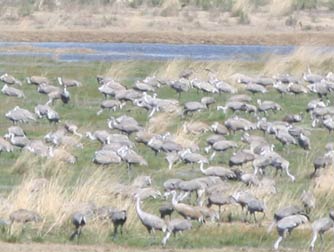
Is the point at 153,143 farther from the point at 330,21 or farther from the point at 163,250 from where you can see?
the point at 330,21

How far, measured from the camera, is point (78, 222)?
16.5m

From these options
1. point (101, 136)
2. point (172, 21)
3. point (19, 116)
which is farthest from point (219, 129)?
point (172, 21)

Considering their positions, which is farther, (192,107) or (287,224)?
(192,107)

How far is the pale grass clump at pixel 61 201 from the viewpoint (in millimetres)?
17016

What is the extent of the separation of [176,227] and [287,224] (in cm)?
139

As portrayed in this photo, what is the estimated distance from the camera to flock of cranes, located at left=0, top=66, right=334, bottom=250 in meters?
17.0

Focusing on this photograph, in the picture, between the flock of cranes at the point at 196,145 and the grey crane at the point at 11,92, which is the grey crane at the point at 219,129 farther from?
the grey crane at the point at 11,92

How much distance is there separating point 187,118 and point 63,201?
10.4 m

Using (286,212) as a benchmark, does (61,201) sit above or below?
below

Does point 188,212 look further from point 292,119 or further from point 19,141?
point 292,119

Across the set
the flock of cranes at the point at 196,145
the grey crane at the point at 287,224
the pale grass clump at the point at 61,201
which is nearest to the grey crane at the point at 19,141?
the flock of cranes at the point at 196,145

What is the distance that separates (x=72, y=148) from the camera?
77.5ft

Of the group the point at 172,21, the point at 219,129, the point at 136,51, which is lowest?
the point at 172,21

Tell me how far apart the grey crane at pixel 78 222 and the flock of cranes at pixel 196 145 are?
0.06ft
